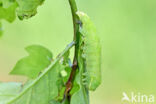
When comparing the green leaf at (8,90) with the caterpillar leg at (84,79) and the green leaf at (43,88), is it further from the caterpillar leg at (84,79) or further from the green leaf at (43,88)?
the caterpillar leg at (84,79)

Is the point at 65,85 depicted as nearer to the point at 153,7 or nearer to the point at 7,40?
the point at 7,40

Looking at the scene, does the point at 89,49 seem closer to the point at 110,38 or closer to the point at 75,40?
the point at 75,40

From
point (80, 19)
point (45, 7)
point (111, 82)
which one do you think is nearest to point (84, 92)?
point (80, 19)

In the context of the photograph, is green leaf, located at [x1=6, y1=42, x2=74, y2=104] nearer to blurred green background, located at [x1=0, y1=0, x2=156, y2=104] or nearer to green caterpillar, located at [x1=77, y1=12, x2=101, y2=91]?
green caterpillar, located at [x1=77, y1=12, x2=101, y2=91]

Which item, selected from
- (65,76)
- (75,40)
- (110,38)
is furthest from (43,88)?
(110,38)

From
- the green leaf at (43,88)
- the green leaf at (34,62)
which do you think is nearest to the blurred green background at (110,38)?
the green leaf at (34,62)

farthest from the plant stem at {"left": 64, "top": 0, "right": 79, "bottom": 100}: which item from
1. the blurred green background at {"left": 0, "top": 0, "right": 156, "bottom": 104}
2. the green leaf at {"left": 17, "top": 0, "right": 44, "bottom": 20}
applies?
the blurred green background at {"left": 0, "top": 0, "right": 156, "bottom": 104}
